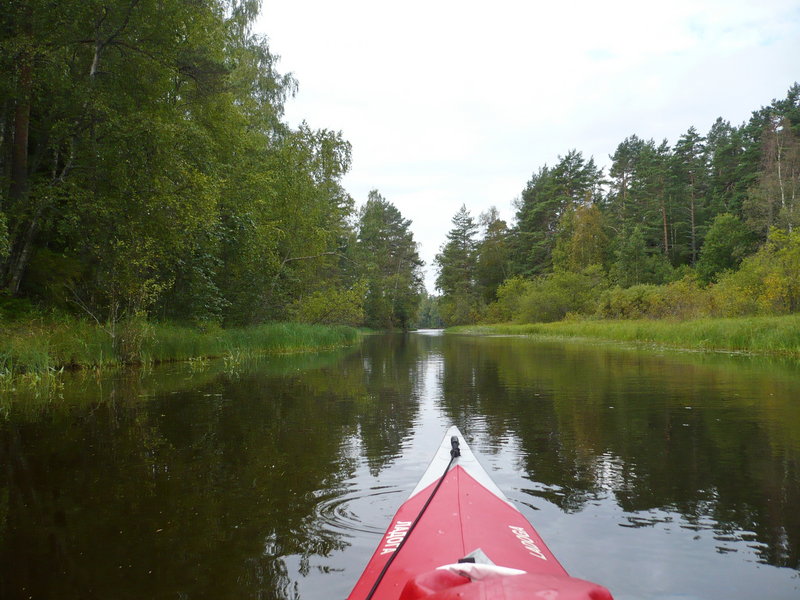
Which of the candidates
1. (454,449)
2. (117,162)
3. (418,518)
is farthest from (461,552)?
(117,162)

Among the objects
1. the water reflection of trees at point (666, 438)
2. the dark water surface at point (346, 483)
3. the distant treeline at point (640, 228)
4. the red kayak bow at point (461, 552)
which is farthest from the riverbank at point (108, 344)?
the distant treeline at point (640, 228)

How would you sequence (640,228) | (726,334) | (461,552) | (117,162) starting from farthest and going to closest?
(640,228), (726,334), (117,162), (461,552)

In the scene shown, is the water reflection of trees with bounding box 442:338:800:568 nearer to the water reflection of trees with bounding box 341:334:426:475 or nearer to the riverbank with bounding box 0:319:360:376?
the water reflection of trees with bounding box 341:334:426:475

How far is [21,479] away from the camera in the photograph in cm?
442

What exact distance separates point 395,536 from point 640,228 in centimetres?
5033

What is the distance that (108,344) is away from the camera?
11.9 m

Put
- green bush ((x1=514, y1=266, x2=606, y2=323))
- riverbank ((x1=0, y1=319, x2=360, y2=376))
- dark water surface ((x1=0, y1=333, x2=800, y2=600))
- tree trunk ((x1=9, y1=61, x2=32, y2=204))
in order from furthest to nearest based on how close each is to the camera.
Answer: green bush ((x1=514, y1=266, x2=606, y2=323)) → tree trunk ((x1=9, y1=61, x2=32, y2=204)) → riverbank ((x1=0, y1=319, x2=360, y2=376)) → dark water surface ((x1=0, y1=333, x2=800, y2=600))

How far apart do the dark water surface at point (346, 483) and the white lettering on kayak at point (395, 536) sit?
1.00 ft

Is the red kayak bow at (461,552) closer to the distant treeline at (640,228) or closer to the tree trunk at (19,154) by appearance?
the tree trunk at (19,154)

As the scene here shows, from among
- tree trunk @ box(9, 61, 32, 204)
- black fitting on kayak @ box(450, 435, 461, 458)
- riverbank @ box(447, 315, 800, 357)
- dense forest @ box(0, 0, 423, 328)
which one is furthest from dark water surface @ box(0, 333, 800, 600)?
riverbank @ box(447, 315, 800, 357)

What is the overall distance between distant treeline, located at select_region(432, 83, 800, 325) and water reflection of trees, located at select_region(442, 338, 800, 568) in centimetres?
1439

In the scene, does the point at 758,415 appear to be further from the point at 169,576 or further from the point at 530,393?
the point at 169,576

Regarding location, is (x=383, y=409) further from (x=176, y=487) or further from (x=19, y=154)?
(x=19, y=154)

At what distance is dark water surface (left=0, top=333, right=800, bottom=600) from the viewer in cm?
285
